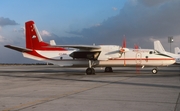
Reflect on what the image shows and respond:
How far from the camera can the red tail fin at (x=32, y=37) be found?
99.5 feet

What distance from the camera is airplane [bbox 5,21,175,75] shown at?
87.8 ft

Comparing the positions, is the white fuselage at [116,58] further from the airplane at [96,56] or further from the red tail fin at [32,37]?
the red tail fin at [32,37]

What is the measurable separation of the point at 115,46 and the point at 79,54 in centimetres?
426

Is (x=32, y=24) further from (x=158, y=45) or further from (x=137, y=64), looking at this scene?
(x=158, y=45)

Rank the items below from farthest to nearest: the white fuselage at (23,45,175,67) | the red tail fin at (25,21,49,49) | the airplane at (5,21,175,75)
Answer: the red tail fin at (25,21,49,49), the white fuselage at (23,45,175,67), the airplane at (5,21,175,75)

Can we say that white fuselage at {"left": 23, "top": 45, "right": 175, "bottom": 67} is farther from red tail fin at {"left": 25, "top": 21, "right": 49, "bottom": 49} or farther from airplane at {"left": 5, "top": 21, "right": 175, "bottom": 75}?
red tail fin at {"left": 25, "top": 21, "right": 49, "bottom": 49}

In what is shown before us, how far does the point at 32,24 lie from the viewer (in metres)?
30.6

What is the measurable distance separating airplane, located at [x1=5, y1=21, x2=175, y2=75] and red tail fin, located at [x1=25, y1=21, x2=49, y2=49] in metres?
0.31

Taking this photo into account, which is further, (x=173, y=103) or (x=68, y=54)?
(x=68, y=54)

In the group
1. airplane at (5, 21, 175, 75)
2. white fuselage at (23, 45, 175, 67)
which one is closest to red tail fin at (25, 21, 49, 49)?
airplane at (5, 21, 175, 75)

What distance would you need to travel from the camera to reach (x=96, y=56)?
89.4 feet

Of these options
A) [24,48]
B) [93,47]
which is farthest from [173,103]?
[24,48]

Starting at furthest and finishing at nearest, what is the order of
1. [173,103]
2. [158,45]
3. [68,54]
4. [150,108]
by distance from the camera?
[158,45]
[68,54]
[173,103]
[150,108]

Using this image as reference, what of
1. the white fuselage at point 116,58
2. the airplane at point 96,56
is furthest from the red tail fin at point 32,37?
the white fuselage at point 116,58
